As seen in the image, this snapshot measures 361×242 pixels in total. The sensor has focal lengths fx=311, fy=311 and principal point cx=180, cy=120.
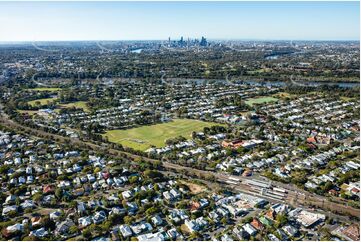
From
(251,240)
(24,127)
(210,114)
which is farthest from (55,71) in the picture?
(251,240)

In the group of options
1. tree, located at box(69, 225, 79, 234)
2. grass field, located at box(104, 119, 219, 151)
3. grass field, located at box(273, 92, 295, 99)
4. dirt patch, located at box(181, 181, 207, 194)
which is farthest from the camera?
grass field, located at box(273, 92, 295, 99)

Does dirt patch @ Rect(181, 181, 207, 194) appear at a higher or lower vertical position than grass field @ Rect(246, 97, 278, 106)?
lower

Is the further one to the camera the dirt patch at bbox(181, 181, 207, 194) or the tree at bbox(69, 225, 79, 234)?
the dirt patch at bbox(181, 181, 207, 194)

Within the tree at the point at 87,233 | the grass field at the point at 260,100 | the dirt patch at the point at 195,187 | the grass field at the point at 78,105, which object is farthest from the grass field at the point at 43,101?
the tree at the point at 87,233

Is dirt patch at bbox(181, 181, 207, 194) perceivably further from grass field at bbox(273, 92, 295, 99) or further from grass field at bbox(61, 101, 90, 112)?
grass field at bbox(273, 92, 295, 99)

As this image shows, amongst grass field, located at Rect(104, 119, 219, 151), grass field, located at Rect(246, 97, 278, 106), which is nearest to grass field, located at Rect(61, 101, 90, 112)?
grass field, located at Rect(104, 119, 219, 151)

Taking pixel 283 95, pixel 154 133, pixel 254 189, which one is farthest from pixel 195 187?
pixel 283 95

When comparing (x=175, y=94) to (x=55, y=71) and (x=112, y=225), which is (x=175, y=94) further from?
(x=55, y=71)

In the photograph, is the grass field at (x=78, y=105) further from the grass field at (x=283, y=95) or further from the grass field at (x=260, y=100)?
the grass field at (x=283, y=95)

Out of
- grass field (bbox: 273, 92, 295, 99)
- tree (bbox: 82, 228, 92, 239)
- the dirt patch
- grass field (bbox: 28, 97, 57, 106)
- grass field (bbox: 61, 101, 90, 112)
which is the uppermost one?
grass field (bbox: 273, 92, 295, 99)
